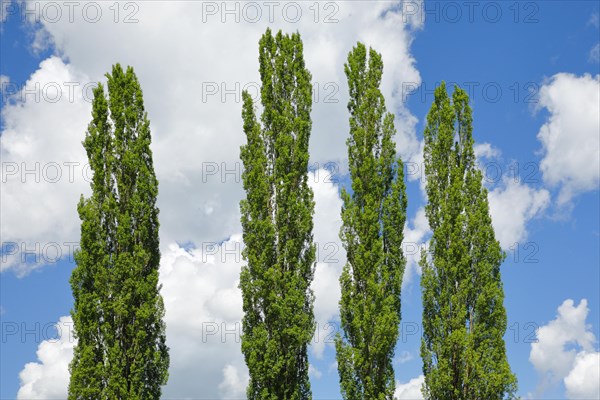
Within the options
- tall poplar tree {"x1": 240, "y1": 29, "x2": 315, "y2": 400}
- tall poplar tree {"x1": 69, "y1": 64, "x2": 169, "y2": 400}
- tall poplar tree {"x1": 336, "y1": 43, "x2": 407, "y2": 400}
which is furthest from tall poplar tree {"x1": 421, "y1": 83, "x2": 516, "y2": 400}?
tall poplar tree {"x1": 69, "y1": 64, "x2": 169, "y2": 400}

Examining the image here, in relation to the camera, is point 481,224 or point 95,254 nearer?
point 95,254

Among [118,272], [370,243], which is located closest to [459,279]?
[370,243]

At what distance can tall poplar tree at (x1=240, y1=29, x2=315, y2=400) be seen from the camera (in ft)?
69.2

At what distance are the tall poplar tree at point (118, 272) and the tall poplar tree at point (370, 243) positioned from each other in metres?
6.50

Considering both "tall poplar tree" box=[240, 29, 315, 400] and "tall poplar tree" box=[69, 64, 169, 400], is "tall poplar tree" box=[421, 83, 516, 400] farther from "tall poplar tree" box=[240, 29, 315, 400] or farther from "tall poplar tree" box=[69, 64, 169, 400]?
"tall poplar tree" box=[69, 64, 169, 400]

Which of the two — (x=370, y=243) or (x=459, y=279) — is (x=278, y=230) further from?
(x=459, y=279)

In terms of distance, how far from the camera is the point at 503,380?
21.6 metres

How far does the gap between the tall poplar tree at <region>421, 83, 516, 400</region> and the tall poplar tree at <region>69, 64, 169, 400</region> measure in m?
9.65

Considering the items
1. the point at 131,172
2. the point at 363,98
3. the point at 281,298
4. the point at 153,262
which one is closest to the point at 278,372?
the point at 281,298

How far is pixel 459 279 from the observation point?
23.3 meters

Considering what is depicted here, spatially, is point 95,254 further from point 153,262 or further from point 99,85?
point 99,85

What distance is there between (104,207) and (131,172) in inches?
63.4

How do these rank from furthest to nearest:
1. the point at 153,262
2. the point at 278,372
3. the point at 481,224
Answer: the point at 481,224 → the point at 153,262 → the point at 278,372

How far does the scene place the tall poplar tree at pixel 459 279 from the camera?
21891 millimetres
